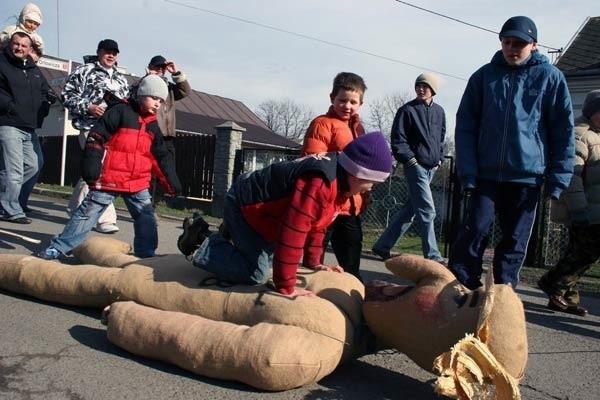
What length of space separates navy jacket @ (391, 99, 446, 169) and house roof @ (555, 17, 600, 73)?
13687 millimetres

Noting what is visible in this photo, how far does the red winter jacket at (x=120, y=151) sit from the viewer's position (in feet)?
16.5

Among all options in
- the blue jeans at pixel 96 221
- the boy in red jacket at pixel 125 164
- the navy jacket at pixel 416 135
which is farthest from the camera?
the navy jacket at pixel 416 135

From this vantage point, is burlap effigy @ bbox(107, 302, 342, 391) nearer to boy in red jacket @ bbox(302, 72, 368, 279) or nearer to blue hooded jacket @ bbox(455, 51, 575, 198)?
boy in red jacket @ bbox(302, 72, 368, 279)

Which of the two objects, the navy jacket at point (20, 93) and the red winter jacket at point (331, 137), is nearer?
the red winter jacket at point (331, 137)

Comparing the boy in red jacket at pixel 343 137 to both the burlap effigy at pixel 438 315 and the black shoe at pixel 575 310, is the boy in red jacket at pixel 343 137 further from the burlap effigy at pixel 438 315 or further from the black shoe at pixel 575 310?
the black shoe at pixel 575 310

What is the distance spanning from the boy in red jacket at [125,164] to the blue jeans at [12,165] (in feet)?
7.97

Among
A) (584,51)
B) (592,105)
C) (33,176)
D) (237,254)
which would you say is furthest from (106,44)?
(584,51)

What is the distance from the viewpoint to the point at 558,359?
12.6 feet

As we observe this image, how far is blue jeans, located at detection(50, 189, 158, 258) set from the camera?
16.1 feet

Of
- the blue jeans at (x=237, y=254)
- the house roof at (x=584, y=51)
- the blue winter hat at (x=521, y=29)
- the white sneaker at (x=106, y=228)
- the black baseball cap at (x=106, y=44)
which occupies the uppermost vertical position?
the house roof at (x=584, y=51)

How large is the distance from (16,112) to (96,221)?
2.68m

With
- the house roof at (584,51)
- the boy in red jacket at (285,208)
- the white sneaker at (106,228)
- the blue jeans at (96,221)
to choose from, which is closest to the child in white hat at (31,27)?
the white sneaker at (106,228)

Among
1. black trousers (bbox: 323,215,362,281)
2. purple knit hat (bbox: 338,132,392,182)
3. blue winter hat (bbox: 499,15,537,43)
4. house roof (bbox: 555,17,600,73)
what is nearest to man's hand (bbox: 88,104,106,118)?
black trousers (bbox: 323,215,362,281)

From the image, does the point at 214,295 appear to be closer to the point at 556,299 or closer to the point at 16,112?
the point at 556,299
